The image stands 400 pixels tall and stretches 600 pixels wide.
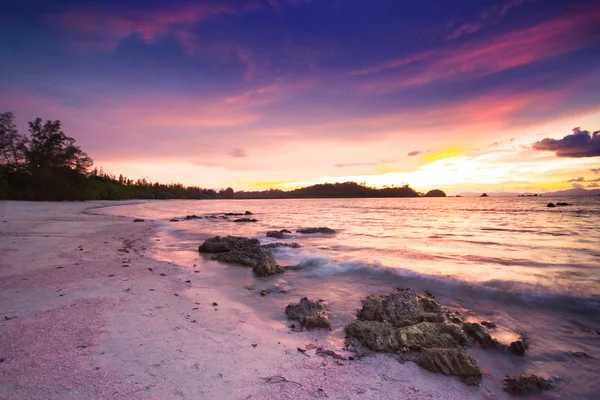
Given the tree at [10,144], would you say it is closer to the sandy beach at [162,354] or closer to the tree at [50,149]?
the tree at [50,149]

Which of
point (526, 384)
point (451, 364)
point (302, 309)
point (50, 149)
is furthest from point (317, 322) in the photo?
point (50, 149)

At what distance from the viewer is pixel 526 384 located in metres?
3.43

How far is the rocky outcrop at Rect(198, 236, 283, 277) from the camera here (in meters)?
8.32

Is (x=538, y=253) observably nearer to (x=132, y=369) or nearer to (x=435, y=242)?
(x=435, y=242)

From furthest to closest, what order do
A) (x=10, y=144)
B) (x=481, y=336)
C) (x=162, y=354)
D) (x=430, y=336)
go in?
(x=10, y=144)
(x=481, y=336)
(x=430, y=336)
(x=162, y=354)

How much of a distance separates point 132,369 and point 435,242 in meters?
14.6

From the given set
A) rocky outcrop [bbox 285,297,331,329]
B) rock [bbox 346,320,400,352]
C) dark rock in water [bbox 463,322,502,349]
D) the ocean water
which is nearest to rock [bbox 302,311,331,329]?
rocky outcrop [bbox 285,297,331,329]

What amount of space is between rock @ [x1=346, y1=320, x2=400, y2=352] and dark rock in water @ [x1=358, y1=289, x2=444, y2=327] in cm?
35

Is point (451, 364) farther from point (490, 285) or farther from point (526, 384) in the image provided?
point (490, 285)

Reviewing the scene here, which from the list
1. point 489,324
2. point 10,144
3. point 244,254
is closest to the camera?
point 489,324

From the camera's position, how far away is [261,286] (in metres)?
7.23

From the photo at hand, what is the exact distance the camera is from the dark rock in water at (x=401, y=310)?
485cm

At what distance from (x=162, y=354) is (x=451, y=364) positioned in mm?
Answer: 3587

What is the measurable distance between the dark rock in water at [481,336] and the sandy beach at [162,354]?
4.21 feet
